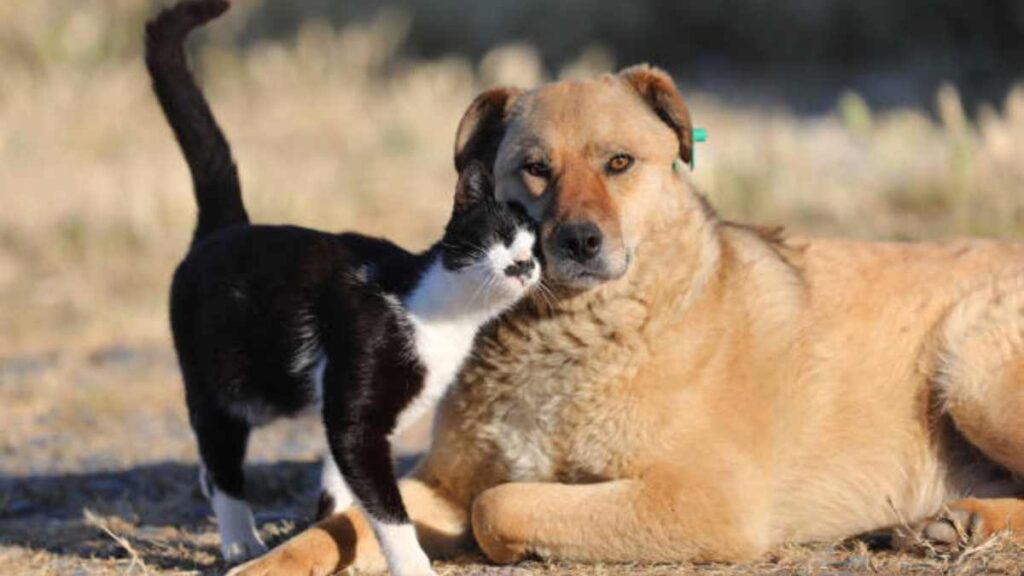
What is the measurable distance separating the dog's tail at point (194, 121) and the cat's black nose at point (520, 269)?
4.81ft

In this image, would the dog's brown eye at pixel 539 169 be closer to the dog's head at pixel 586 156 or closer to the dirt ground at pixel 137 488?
the dog's head at pixel 586 156

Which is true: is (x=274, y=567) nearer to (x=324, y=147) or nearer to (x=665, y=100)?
(x=665, y=100)

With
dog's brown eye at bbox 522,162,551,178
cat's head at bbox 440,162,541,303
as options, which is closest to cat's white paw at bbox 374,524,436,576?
cat's head at bbox 440,162,541,303

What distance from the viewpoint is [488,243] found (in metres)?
4.15

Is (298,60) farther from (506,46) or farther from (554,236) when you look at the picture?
(554,236)

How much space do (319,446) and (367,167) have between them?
528 cm

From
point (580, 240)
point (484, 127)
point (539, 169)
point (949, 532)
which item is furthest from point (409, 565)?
point (949, 532)

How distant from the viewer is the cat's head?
13.6ft

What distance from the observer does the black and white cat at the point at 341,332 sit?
418cm

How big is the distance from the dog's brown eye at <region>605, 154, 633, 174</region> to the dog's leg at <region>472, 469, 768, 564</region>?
907 mm

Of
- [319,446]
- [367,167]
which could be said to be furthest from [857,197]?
[319,446]

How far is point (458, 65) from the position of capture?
16266mm

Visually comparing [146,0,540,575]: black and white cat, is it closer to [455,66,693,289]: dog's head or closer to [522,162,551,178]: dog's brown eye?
[455,66,693,289]: dog's head

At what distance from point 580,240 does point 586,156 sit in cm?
38
